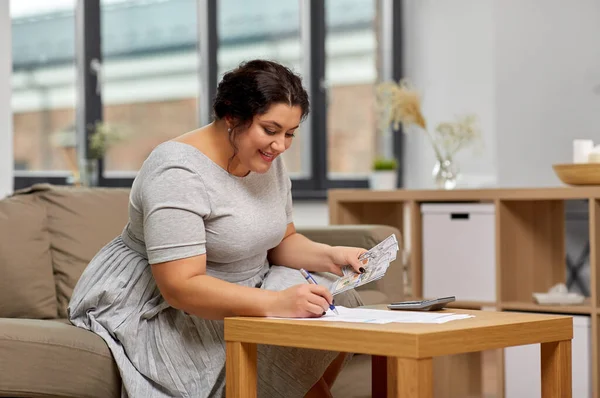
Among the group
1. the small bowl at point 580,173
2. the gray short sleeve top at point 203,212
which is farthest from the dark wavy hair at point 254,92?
the small bowl at point 580,173

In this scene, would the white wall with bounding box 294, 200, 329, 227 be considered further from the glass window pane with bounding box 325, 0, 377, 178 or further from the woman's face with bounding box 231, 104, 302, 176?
the woman's face with bounding box 231, 104, 302, 176

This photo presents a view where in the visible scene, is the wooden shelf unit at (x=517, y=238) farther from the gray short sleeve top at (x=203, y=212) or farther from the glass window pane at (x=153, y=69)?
the glass window pane at (x=153, y=69)

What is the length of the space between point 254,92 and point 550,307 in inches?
67.5

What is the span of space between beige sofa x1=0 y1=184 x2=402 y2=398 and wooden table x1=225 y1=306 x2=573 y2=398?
0.40 meters

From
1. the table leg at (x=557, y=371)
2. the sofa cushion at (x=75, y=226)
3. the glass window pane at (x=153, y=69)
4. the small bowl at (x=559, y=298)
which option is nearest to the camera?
the table leg at (x=557, y=371)

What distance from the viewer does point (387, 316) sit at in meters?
1.89

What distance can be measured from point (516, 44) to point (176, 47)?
1.84 m

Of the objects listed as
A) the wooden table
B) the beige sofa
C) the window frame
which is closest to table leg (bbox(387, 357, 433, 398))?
the wooden table

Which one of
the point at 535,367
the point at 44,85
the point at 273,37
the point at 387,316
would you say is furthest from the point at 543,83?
the point at 44,85

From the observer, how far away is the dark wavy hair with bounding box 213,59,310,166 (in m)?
2.01

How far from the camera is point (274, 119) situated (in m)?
2.01

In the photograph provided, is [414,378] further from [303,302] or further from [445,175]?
[445,175]

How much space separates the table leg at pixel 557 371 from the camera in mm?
1927

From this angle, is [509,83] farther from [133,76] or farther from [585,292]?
[133,76]
